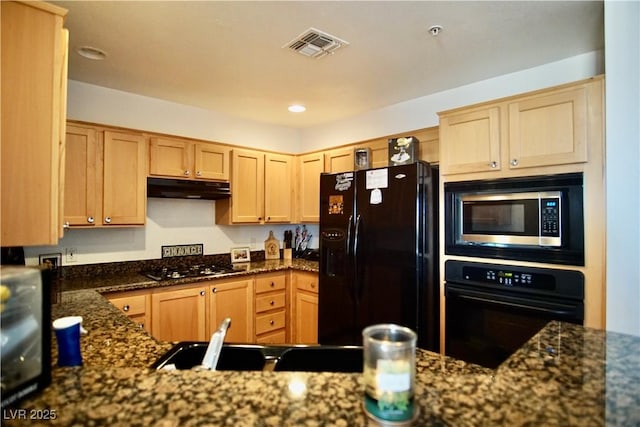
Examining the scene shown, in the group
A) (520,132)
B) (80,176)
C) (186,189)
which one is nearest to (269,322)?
(186,189)

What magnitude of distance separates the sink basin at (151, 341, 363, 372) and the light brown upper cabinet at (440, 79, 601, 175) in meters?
1.56

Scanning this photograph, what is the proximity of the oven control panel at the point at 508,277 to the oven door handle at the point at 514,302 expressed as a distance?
0.27 ft

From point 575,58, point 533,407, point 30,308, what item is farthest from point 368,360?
point 575,58

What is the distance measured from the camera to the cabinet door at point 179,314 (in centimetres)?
265

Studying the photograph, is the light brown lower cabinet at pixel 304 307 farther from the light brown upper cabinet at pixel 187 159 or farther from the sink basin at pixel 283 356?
the sink basin at pixel 283 356

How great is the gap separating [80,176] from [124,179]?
0.96 ft

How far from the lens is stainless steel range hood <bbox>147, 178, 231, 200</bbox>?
2.89 meters

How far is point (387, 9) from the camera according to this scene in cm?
176

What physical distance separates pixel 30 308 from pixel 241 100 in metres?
2.80

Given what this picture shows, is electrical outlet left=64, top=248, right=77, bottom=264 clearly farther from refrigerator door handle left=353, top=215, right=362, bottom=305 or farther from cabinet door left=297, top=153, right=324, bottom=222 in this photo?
refrigerator door handle left=353, top=215, right=362, bottom=305

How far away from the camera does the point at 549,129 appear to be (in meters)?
1.93

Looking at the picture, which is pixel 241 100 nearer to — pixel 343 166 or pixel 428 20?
pixel 343 166

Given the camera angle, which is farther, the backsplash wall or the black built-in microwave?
the backsplash wall

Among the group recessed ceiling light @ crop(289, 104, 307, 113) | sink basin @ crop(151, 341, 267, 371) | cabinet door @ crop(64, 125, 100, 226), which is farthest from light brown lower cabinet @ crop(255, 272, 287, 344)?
sink basin @ crop(151, 341, 267, 371)
